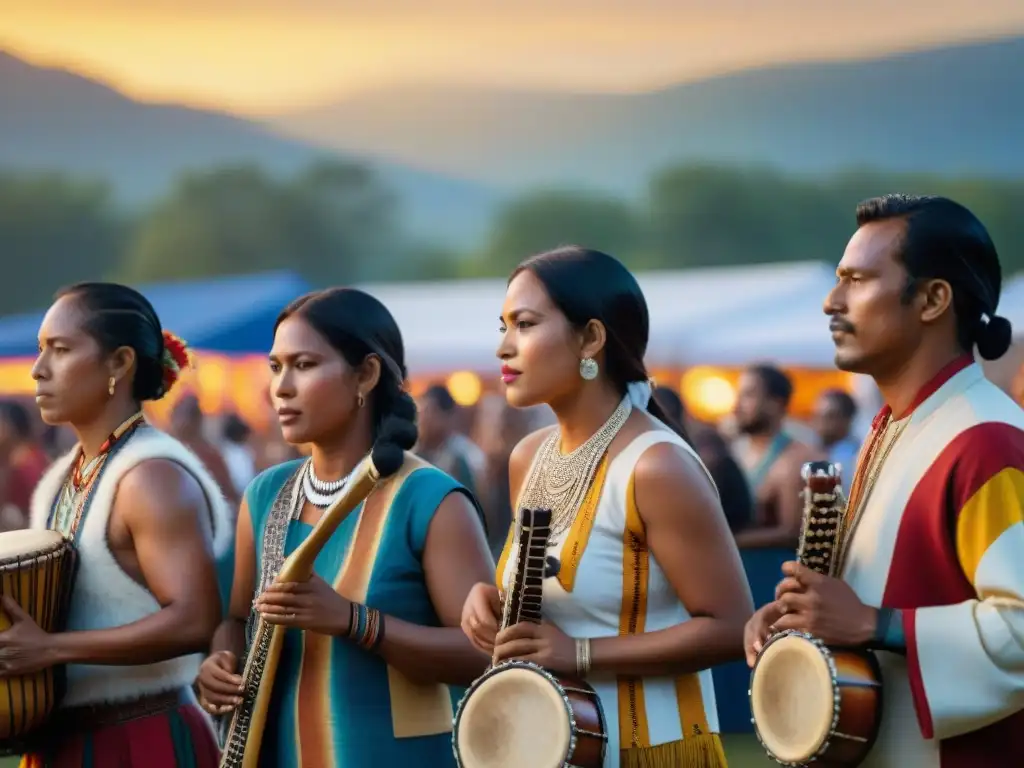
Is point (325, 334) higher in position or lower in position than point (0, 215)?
lower

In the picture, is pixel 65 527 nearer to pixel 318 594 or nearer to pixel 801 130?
pixel 318 594

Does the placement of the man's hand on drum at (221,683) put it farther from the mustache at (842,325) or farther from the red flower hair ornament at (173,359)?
the mustache at (842,325)

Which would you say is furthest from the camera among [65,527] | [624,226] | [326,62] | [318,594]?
[326,62]

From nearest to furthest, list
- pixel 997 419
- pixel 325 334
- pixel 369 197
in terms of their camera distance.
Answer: pixel 997 419
pixel 325 334
pixel 369 197

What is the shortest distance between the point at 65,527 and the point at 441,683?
43.7 inches

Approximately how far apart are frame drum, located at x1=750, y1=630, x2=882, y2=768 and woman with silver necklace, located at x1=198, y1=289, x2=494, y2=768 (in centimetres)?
99

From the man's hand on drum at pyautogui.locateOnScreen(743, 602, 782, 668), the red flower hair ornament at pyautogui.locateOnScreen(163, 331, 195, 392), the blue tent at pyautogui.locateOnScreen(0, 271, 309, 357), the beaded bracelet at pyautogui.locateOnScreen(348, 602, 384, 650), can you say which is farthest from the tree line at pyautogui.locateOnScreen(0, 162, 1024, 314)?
the man's hand on drum at pyautogui.locateOnScreen(743, 602, 782, 668)

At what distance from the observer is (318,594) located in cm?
368

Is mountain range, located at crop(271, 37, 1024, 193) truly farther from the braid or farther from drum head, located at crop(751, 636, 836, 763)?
drum head, located at crop(751, 636, 836, 763)

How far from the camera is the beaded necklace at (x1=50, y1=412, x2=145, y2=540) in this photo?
4.22 m

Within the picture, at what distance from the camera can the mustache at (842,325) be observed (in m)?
3.16

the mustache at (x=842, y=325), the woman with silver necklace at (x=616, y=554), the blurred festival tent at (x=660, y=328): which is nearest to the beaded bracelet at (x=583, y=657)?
the woman with silver necklace at (x=616, y=554)

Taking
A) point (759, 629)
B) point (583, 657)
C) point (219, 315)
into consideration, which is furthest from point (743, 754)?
point (219, 315)

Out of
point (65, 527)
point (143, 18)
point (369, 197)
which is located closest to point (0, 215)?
point (143, 18)
